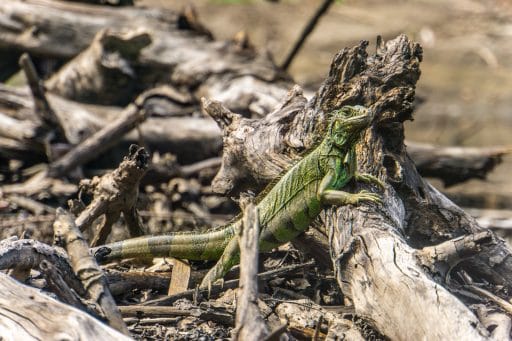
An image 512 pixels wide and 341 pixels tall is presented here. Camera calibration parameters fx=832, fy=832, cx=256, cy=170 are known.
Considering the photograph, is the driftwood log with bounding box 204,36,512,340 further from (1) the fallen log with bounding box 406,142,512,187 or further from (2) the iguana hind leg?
(1) the fallen log with bounding box 406,142,512,187

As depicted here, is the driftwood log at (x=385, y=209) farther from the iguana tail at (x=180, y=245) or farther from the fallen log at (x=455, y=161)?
the fallen log at (x=455, y=161)

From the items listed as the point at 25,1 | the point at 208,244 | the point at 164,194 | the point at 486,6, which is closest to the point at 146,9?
the point at 25,1

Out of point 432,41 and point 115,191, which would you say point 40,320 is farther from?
point 432,41

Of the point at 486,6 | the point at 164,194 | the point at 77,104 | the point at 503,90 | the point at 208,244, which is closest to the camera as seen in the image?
the point at 208,244

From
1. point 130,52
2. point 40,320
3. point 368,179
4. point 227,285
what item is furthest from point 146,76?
point 40,320

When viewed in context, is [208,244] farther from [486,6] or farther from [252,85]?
[486,6]

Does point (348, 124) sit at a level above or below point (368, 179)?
above
